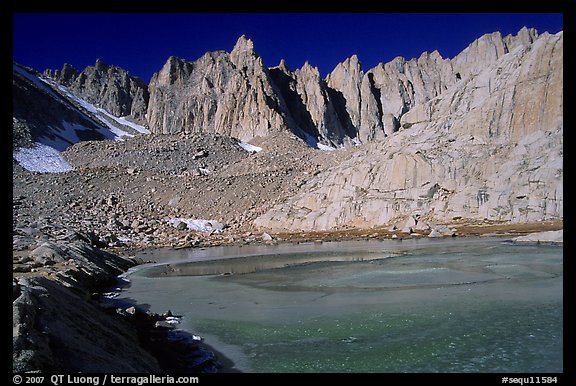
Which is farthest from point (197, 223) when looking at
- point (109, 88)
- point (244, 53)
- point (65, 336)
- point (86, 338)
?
point (109, 88)

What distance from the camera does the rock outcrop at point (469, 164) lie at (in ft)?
176

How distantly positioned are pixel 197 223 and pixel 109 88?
484 feet

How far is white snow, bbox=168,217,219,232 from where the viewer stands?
6441 centimetres

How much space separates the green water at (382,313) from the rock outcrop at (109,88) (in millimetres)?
170044

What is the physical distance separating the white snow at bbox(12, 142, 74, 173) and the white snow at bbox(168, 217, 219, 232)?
44539 millimetres

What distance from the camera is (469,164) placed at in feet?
195

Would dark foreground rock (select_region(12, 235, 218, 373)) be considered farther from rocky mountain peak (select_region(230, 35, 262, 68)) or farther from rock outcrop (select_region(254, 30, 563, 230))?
rocky mountain peak (select_region(230, 35, 262, 68))

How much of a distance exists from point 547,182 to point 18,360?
55.6m

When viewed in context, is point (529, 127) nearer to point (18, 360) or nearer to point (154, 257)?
point (154, 257)

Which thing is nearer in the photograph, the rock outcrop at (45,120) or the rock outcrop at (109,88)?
the rock outcrop at (45,120)

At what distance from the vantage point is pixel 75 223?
2267 inches

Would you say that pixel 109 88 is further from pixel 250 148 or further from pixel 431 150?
pixel 431 150

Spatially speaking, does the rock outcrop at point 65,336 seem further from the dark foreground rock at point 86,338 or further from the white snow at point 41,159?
the white snow at point 41,159

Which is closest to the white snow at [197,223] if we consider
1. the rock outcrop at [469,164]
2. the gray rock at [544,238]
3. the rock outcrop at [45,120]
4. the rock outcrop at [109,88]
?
the rock outcrop at [469,164]
